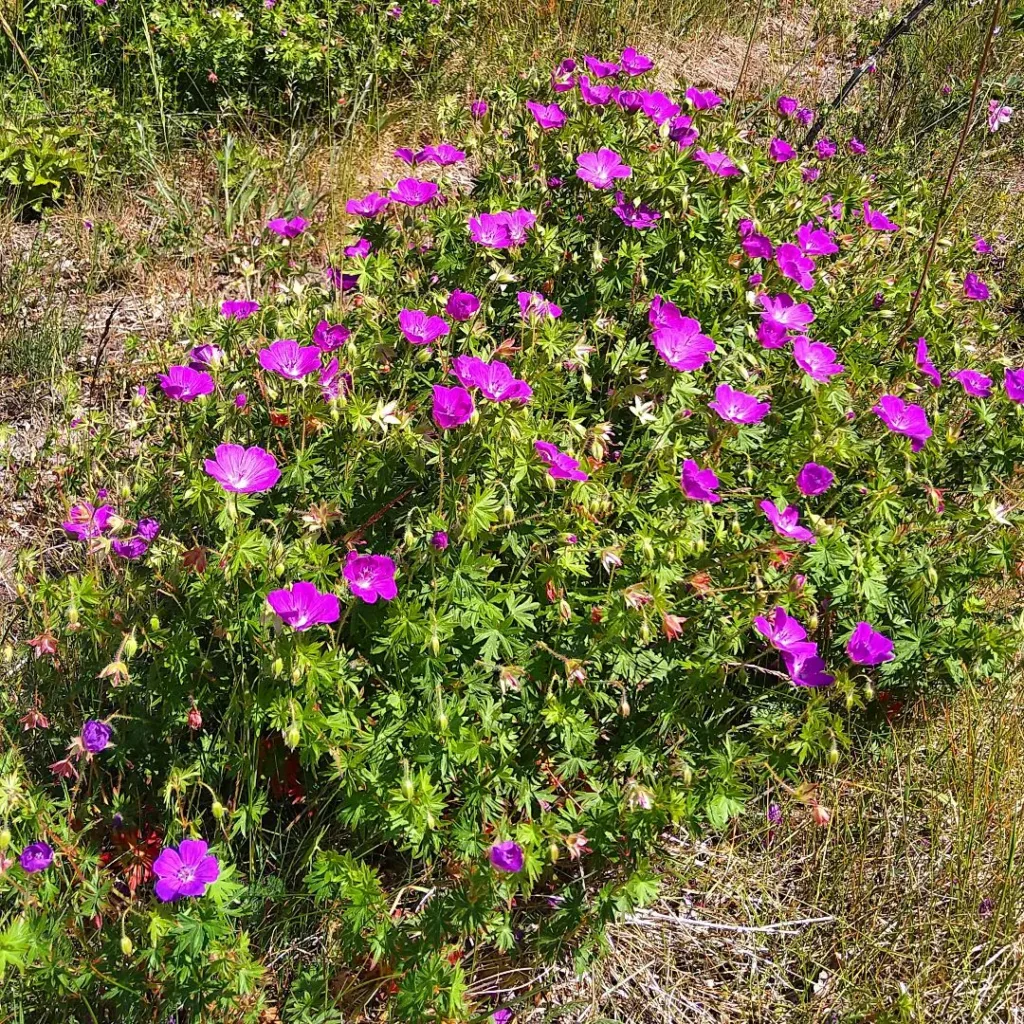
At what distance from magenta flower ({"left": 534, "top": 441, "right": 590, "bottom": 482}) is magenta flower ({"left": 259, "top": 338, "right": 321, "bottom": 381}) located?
19.6 inches

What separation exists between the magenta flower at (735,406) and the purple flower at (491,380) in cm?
47

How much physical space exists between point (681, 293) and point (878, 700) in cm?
119

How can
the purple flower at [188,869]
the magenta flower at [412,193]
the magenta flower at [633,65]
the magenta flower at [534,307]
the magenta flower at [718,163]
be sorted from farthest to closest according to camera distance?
the magenta flower at [633,65], the magenta flower at [718,163], the magenta flower at [412,193], the magenta flower at [534,307], the purple flower at [188,869]

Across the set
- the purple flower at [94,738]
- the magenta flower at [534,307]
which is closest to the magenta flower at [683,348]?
the magenta flower at [534,307]

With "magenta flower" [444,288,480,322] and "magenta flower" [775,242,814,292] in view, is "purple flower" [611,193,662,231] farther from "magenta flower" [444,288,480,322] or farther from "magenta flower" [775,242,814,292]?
"magenta flower" [444,288,480,322]

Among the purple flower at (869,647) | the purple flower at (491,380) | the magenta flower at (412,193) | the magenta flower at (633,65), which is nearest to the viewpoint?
the purple flower at (491,380)

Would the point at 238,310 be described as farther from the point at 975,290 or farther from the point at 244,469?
the point at 975,290

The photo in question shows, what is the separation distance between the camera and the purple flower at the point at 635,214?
2414mm

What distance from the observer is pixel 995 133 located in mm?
4922

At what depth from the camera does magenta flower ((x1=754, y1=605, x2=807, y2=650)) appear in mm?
1896

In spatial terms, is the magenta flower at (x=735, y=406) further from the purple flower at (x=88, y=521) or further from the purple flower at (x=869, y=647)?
the purple flower at (x=88, y=521)

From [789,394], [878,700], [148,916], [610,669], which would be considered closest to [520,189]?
[789,394]

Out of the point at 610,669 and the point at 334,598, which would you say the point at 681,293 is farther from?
the point at 334,598

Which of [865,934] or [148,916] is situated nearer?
[148,916]
